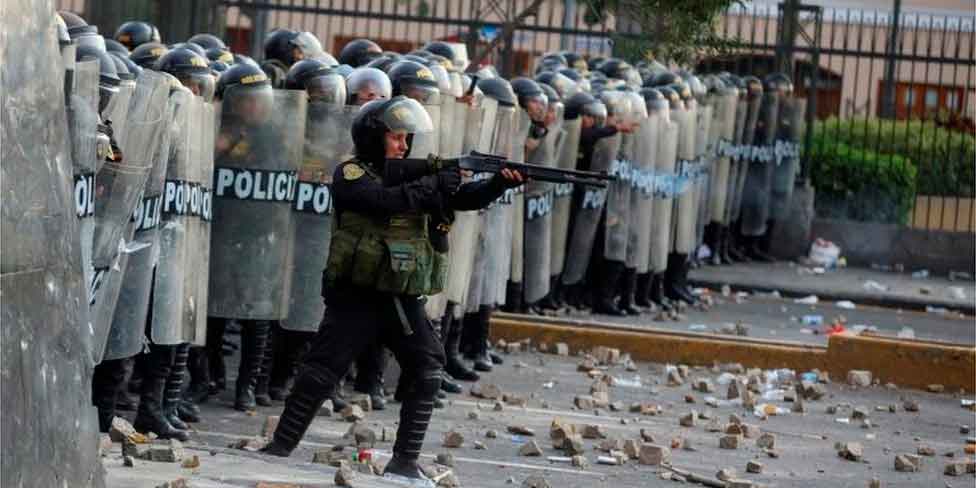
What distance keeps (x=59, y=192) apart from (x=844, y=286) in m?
15.9

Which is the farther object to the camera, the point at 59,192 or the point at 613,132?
the point at 613,132

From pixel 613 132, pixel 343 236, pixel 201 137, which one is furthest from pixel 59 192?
pixel 613 132

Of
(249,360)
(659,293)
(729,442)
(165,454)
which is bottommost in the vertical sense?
(659,293)

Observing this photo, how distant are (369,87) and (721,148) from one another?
10.2m

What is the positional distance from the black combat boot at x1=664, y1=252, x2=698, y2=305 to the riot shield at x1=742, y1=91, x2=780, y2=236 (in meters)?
3.48

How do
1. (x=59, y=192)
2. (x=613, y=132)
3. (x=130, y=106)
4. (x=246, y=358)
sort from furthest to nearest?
(x=613, y=132) < (x=246, y=358) < (x=130, y=106) < (x=59, y=192)

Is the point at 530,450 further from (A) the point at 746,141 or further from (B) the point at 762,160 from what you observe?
(B) the point at 762,160

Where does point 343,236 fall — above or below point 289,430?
above

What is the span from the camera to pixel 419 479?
9.23m

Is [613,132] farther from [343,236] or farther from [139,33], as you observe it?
[343,236]

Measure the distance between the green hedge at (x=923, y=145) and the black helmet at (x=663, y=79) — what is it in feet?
13.1

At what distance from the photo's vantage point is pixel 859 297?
21453mm

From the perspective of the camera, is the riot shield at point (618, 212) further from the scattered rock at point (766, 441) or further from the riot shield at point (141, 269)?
the riot shield at point (141, 269)

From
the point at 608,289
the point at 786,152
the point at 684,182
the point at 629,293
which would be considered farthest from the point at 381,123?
the point at 786,152
